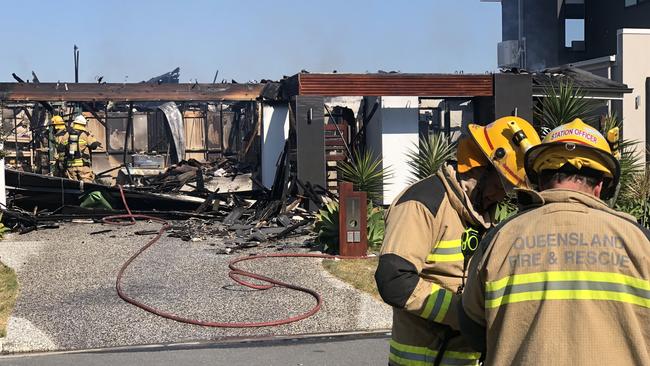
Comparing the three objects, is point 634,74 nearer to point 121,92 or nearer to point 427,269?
point 121,92

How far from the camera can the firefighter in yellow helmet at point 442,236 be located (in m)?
2.79

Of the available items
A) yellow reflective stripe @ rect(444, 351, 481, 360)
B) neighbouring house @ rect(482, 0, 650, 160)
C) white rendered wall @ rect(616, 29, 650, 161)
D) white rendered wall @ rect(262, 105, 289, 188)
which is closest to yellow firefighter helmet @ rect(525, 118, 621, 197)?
yellow reflective stripe @ rect(444, 351, 481, 360)

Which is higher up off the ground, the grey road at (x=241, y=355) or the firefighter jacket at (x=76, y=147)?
the firefighter jacket at (x=76, y=147)

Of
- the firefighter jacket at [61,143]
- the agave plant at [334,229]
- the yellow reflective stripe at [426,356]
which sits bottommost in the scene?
the agave plant at [334,229]

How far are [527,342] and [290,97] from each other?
16638 millimetres

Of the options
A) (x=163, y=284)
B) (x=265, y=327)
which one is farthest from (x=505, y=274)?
(x=163, y=284)

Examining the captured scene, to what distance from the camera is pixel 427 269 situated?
3014mm

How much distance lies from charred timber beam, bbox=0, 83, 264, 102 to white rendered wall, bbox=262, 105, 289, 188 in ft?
3.80

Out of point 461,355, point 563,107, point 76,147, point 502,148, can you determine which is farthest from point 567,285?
point 76,147

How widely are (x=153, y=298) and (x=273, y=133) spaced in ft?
35.6

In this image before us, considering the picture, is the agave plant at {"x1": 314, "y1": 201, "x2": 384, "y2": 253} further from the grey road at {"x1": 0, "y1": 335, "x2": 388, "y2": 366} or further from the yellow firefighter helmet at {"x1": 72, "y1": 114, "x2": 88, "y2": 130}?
the yellow firefighter helmet at {"x1": 72, "y1": 114, "x2": 88, "y2": 130}

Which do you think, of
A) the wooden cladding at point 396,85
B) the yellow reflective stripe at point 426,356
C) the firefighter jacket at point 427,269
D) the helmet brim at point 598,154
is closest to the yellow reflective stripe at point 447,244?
the firefighter jacket at point 427,269

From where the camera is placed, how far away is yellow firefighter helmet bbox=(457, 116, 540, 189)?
297 centimetres

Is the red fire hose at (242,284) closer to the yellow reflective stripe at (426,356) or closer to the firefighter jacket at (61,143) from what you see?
the yellow reflective stripe at (426,356)
